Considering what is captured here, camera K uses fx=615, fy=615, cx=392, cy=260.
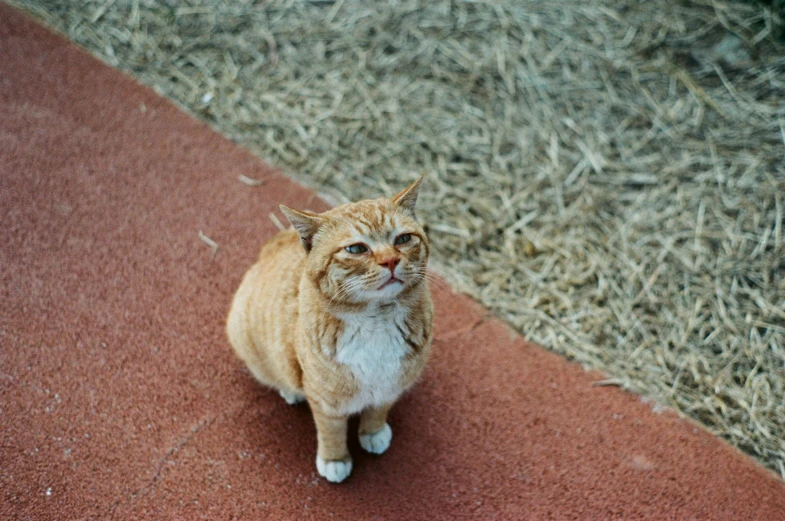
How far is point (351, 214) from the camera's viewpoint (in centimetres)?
223

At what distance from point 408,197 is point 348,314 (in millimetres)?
494

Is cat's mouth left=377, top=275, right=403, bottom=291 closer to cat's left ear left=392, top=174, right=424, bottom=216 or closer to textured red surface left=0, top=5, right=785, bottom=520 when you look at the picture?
cat's left ear left=392, top=174, right=424, bottom=216

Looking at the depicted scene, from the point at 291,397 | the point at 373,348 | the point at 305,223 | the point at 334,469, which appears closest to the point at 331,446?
the point at 334,469

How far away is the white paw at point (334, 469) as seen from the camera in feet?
8.38

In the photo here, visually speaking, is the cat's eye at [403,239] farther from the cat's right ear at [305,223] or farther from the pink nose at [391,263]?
the cat's right ear at [305,223]

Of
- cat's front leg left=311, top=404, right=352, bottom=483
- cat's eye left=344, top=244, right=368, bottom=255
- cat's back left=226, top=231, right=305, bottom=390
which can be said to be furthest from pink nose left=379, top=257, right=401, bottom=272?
cat's front leg left=311, top=404, right=352, bottom=483

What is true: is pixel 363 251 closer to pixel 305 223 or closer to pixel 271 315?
pixel 305 223

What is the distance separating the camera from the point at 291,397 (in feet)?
9.26

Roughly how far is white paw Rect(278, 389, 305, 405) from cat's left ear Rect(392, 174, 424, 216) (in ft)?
3.40

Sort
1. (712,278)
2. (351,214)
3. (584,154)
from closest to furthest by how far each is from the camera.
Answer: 1. (351,214)
2. (712,278)
3. (584,154)

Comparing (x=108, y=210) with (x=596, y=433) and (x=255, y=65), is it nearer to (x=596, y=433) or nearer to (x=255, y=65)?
(x=255, y=65)

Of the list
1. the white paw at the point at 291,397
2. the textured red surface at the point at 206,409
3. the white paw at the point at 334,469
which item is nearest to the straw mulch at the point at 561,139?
the textured red surface at the point at 206,409

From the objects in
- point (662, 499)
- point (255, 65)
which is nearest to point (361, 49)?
point (255, 65)

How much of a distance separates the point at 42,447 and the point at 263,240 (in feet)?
4.89
